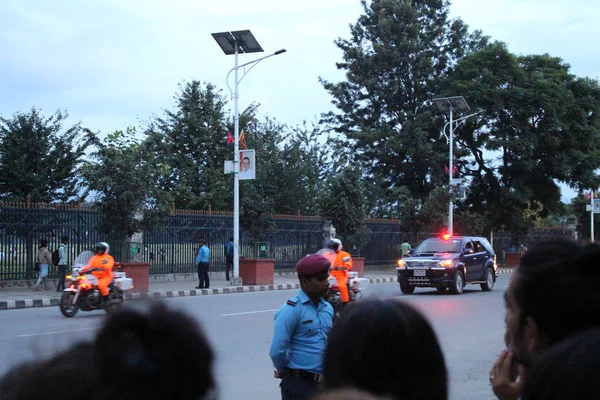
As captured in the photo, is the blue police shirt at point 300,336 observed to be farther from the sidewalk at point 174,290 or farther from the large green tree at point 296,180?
the large green tree at point 296,180

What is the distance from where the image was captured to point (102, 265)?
14.8 metres

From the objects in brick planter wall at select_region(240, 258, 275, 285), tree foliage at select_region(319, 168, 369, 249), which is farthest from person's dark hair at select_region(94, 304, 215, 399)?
tree foliage at select_region(319, 168, 369, 249)

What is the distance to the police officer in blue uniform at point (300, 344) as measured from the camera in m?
4.49

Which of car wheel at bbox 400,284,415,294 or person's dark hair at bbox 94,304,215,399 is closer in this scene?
person's dark hair at bbox 94,304,215,399

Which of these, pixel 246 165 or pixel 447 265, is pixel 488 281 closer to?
pixel 447 265

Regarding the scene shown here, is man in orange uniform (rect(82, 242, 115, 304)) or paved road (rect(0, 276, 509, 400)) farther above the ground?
man in orange uniform (rect(82, 242, 115, 304))

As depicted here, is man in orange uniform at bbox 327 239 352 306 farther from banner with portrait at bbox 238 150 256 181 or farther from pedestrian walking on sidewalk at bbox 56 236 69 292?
banner with portrait at bbox 238 150 256 181

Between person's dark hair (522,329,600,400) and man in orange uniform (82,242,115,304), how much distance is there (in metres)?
14.2

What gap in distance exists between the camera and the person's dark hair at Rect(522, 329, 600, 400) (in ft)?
3.36

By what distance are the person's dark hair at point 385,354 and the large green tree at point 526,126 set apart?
36469 millimetres

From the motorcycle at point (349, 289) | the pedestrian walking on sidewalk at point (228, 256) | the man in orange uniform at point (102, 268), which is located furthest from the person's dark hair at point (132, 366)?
the pedestrian walking on sidewalk at point (228, 256)

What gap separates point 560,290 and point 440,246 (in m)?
19.8

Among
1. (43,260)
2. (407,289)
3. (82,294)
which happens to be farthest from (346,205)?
(82,294)

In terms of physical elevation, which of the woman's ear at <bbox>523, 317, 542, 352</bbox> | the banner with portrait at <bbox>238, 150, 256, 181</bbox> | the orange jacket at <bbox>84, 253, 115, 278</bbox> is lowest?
the orange jacket at <bbox>84, 253, 115, 278</bbox>
